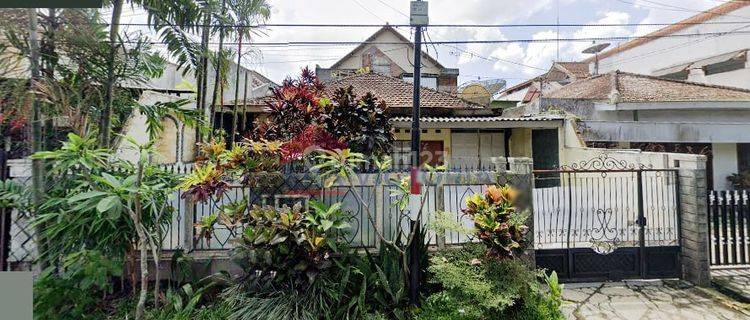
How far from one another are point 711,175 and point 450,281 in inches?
503

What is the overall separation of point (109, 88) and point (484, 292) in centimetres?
468

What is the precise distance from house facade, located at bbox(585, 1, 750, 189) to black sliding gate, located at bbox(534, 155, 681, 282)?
4.64 m

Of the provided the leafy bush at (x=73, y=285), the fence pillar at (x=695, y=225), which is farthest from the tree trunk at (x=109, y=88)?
the fence pillar at (x=695, y=225)

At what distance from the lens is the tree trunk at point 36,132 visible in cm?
320

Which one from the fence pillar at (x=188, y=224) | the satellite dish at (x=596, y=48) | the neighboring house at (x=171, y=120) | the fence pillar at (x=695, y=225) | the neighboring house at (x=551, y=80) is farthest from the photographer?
the satellite dish at (x=596, y=48)

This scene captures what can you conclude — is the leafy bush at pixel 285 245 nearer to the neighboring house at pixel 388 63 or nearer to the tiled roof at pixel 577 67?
the neighboring house at pixel 388 63

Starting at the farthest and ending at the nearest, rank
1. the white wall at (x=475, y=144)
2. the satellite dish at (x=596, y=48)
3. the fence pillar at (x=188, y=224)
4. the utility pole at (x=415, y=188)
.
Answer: the satellite dish at (x=596, y=48) → the white wall at (x=475, y=144) → the fence pillar at (x=188, y=224) → the utility pole at (x=415, y=188)

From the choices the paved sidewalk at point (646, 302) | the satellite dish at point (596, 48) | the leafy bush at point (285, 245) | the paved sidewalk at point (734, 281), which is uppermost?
the satellite dish at point (596, 48)

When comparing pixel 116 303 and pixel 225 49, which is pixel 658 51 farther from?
pixel 116 303

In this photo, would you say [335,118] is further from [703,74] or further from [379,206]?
[703,74]

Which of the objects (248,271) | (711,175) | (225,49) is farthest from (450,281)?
(711,175)

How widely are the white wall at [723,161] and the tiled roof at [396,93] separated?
7.64 meters

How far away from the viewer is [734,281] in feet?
14.8

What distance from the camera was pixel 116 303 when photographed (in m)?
3.58
